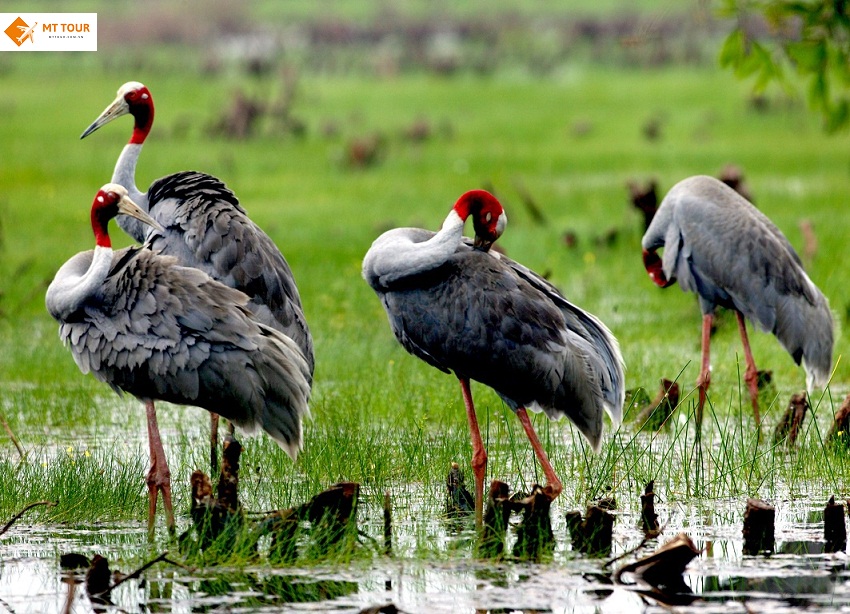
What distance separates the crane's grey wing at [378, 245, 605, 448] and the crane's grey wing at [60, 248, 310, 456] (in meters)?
0.62

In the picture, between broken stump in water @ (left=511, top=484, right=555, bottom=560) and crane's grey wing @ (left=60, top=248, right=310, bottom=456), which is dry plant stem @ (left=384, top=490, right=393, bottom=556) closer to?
broken stump in water @ (left=511, top=484, right=555, bottom=560)

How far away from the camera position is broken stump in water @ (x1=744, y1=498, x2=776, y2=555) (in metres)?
5.64

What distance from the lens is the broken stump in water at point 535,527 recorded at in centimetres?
560

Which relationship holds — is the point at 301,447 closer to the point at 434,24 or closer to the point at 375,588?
the point at 375,588

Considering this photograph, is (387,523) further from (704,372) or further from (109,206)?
(704,372)

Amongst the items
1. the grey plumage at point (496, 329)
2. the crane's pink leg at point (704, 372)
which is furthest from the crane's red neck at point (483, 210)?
the crane's pink leg at point (704, 372)

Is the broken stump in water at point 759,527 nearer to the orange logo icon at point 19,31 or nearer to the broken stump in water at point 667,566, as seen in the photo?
the broken stump in water at point 667,566

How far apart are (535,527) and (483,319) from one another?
1.11 meters

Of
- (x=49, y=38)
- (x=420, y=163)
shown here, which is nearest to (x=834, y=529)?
(x=49, y=38)

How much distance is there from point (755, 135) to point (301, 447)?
18.6m

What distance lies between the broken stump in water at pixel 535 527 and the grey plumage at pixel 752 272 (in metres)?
3.02

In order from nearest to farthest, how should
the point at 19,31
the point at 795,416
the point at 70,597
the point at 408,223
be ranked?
the point at 70,597 → the point at 795,416 → the point at 408,223 → the point at 19,31

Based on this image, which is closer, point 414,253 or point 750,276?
point 414,253

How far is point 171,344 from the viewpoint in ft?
20.0
